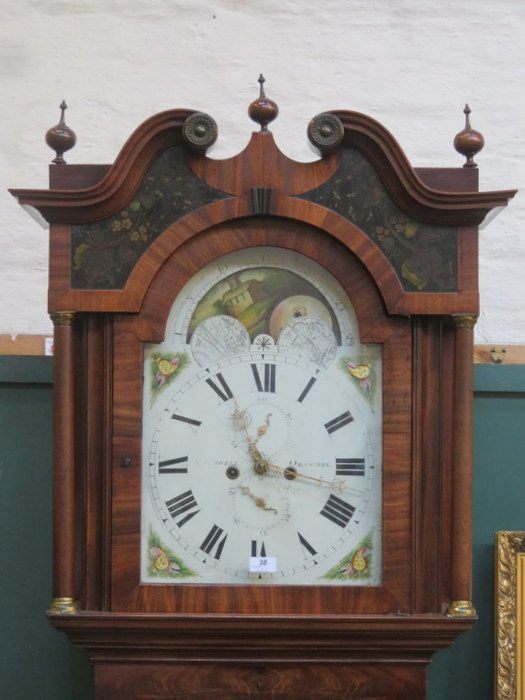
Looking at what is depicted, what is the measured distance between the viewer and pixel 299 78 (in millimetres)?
2740

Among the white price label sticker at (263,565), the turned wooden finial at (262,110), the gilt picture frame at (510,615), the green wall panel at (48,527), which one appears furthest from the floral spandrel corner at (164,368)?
the gilt picture frame at (510,615)

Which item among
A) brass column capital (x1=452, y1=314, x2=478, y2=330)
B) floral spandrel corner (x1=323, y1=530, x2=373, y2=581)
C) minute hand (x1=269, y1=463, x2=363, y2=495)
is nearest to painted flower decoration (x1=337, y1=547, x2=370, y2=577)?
floral spandrel corner (x1=323, y1=530, x2=373, y2=581)

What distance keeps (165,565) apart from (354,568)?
1.11 ft

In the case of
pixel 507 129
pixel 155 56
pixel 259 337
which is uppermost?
pixel 155 56

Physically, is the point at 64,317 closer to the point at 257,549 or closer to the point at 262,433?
the point at 262,433

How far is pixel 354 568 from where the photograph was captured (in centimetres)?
205

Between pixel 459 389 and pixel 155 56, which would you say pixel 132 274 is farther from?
Result: pixel 155 56

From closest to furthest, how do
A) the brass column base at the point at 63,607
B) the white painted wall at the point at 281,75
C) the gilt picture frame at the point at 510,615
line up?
the brass column base at the point at 63,607, the gilt picture frame at the point at 510,615, the white painted wall at the point at 281,75

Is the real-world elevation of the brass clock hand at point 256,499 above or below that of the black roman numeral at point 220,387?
below

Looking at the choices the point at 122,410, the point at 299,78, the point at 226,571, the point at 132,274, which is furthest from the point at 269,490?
the point at 299,78

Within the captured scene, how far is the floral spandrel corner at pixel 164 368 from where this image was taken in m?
2.08

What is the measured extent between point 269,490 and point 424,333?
1.31 ft

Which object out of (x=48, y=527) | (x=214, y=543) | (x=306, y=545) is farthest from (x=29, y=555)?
(x=306, y=545)

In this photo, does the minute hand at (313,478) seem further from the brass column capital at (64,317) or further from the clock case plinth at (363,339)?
the brass column capital at (64,317)
